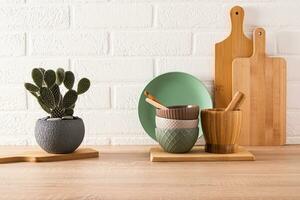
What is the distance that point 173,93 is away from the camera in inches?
62.4

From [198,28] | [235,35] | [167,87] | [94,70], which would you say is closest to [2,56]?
[94,70]

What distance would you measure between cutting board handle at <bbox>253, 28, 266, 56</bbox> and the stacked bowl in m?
0.36

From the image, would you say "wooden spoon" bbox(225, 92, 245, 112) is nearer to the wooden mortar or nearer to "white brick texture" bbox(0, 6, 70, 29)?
the wooden mortar

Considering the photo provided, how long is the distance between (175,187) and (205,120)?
40 centimetres

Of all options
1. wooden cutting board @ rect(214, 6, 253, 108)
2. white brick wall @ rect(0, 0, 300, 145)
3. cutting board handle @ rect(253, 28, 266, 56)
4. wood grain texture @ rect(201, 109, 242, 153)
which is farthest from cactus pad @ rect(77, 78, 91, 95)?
cutting board handle @ rect(253, 28, 266, 56)

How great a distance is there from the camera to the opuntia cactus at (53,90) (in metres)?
1.32

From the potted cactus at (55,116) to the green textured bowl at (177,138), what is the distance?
0.79ft

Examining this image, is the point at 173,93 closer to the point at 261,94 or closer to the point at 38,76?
the point at 261,94

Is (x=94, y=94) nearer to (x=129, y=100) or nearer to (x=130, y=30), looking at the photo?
(x=129, y=100)

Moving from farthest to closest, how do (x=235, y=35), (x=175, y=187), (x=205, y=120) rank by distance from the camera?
(x=235, y=35) → (x=205, y=120) → (x=175, y=187)

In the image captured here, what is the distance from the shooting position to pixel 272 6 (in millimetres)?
1589

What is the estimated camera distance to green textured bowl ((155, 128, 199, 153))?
132cm

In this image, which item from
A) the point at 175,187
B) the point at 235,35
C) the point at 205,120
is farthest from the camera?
the point at 235,35

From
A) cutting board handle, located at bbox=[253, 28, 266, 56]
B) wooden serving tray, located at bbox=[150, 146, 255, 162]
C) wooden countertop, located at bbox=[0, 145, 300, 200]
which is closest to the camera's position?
wooden countertop, located at bbox=[0, 145, 300, 200]
